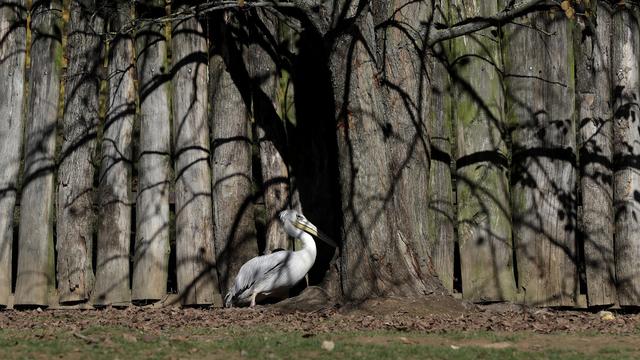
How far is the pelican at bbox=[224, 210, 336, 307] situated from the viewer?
424 inches

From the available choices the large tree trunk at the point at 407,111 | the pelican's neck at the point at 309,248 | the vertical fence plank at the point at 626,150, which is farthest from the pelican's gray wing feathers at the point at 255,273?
the vertical fence plank at the point at 626,150

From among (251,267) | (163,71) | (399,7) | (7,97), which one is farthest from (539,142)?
(7,97)

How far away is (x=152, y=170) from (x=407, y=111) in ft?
9.67

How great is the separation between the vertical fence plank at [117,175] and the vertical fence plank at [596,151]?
16.2ft

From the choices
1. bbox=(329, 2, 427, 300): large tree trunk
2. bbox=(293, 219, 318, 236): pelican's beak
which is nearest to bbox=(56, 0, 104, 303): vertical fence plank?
bbox=(293, 219, 318, 236): pelican's beak

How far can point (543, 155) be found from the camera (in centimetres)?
1070

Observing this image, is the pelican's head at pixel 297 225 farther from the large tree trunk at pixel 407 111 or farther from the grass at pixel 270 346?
the grass at pixel 270 346

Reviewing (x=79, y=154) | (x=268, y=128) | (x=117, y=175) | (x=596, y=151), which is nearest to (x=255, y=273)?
(x=268, y=128)

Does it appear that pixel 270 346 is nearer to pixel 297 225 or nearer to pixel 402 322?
pixel 402 322

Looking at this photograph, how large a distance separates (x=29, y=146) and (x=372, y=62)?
13.6 ft

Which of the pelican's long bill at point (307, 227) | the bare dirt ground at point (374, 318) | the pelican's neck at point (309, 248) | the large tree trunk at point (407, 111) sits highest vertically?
the large tree trunk at point (407, 111)

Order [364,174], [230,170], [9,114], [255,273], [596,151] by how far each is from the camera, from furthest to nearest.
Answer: [9,114], [230,170], [255,273], [596,151], [364,174]

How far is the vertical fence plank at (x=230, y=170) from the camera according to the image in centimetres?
1107

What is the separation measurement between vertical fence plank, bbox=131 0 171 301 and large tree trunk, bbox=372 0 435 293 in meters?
2.62
